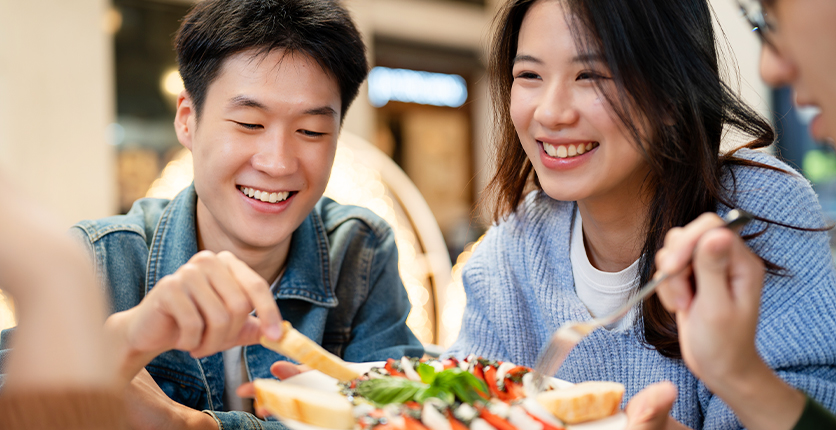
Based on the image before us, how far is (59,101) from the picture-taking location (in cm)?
379

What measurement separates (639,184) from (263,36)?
0.86m

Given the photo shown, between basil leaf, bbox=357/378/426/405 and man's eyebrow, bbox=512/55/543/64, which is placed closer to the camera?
basil leaf, bbox=357/378/426/405

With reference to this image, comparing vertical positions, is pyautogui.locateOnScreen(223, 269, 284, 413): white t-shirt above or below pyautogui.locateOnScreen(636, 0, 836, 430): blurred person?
below

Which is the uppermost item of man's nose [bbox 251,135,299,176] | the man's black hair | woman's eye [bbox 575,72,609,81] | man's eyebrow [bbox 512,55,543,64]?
the man's black hair

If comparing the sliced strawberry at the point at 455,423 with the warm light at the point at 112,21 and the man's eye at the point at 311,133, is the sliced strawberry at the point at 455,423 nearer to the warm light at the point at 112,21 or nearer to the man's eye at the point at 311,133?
the man's eye at the point at 311,133

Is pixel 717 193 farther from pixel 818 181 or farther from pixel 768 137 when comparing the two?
pixel 818 181

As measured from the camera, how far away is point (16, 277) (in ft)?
1.56

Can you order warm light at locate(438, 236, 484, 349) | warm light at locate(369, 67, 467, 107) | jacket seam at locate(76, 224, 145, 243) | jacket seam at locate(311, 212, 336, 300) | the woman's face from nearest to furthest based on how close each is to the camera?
the woman's face, jacket seam at locate(76, 224, 145, 243), jacket seam at locate(311, 212, 336, 300), warm light at locate(438, 236, 484, 349), warm light at locate(369, 67, 467, 107)

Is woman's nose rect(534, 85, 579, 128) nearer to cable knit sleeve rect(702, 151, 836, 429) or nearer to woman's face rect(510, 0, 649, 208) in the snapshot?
woman's face rect(510, 0, 649, 208)

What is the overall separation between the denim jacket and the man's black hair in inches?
13.0

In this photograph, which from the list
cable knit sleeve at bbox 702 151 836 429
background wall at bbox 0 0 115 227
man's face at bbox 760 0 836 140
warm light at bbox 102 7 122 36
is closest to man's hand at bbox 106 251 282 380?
man's face at bbox 760 0 836 140

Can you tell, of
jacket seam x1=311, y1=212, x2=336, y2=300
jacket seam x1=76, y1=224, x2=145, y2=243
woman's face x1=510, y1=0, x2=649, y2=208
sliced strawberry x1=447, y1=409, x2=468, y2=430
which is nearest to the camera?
sliced strawberry x1=447, y1=409, x2=468, y2=430

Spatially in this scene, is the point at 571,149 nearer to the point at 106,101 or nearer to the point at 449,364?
the point at 449,364

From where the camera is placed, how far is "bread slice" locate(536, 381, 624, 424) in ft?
2.52
